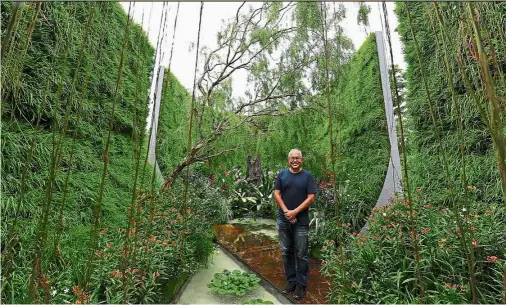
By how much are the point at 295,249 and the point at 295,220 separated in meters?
0.22

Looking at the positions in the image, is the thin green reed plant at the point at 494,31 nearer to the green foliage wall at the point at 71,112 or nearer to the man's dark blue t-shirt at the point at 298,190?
the green foliage wall at the point at 71,112

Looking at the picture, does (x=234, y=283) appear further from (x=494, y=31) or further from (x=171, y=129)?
(x=171, y=129)

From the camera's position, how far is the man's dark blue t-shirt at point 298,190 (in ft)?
7.01

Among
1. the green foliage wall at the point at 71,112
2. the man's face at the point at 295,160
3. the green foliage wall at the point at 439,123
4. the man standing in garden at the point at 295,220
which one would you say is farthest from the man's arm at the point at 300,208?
the green foliage wall at the point at 71,112

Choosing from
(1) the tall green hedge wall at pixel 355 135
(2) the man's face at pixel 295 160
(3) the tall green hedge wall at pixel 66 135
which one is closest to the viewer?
(3) the tall green hedge wall at pixel 66 135

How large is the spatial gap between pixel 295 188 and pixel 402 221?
0.84 metres

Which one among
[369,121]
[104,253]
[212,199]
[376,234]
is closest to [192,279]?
[104,253]

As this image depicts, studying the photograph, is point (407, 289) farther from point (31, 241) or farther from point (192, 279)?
point (31, 241)

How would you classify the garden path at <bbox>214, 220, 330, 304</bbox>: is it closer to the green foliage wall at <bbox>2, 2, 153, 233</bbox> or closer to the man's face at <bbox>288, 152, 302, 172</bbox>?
the man's face at <bbox>288, 152, 302, 172</bbox>

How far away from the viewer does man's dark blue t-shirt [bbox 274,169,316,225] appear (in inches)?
84.1

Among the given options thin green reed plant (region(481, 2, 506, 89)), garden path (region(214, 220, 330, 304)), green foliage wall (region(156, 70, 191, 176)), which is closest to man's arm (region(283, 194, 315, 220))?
garden path (region(214, 220, 330, 304))

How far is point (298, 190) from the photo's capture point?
7.07 ft

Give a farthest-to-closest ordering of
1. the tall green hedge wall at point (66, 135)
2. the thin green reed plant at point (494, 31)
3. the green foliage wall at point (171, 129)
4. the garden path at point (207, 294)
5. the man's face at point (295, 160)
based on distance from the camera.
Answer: the green foliage wall at point (171, 129) → the man's face at point (295, 160) → the garden path at point (207, 294) → the tall green hedge wall at point (66, 135) → the thin green reed plant at point (494, 31)

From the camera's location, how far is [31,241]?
166cm
